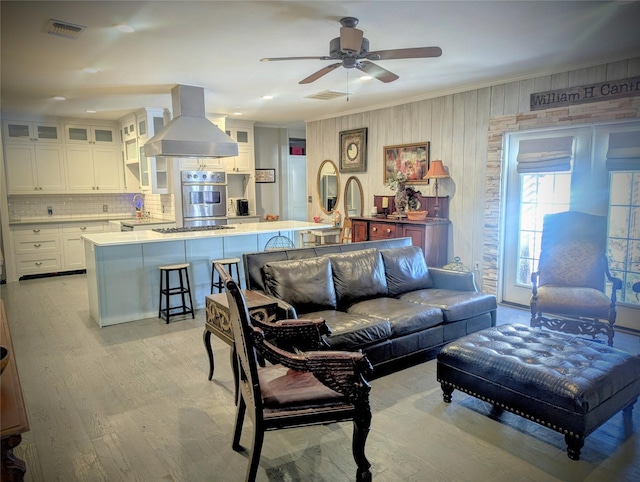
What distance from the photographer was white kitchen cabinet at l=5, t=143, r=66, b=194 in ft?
22.8

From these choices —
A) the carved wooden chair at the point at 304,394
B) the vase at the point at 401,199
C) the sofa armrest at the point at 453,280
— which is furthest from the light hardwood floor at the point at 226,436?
the vase at the point at 401,199

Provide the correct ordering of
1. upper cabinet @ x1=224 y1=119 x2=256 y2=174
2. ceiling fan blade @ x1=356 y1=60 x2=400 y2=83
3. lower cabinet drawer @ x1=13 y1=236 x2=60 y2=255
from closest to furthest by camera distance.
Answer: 1. ceiling fan blade @ x1=356 y1=60 x2=400 y2=83
2. lower cabinet drawer @ x1=13 y1=236 x2=60 y2=255
3. upper cabinet @ x1=224 y1=119 x2=256 y2=174

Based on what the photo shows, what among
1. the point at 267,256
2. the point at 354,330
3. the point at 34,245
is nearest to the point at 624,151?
the point at 354,330

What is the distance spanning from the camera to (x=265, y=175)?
902cm

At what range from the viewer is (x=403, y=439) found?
2.41 m

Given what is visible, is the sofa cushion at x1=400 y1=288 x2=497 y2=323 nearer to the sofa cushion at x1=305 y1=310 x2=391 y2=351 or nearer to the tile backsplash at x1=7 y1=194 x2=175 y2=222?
the sofa cushion at x1=305 y1=310 x2=391 y2=351

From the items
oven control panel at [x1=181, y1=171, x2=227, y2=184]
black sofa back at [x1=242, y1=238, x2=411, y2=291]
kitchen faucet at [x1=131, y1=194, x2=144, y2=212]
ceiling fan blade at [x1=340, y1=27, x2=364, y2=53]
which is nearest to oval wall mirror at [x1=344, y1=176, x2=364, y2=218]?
oven control panel at [x1=181, y1=171, x2=227, y2=184]

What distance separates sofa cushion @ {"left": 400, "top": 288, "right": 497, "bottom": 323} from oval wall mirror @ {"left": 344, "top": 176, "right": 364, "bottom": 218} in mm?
3405

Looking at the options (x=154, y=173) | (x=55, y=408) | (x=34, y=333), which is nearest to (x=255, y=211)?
(x=154, y=173)

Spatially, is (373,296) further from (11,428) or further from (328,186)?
(328,186)

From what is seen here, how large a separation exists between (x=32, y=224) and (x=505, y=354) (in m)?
7.29

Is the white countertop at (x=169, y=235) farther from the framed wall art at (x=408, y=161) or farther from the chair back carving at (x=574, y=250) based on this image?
the chair back carving at (x=574, y=250)

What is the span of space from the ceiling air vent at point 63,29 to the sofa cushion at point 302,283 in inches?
90.1

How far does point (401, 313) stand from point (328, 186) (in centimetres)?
475
